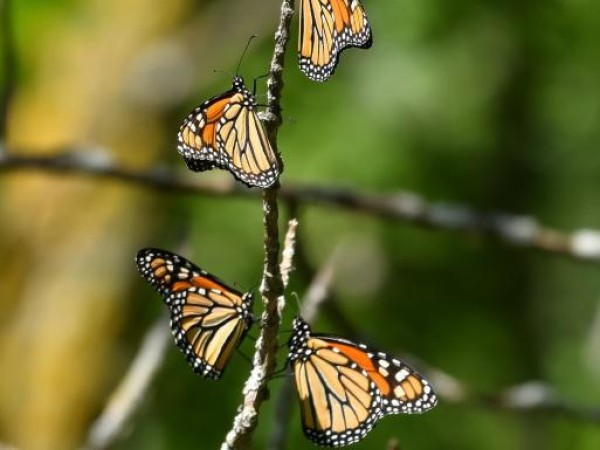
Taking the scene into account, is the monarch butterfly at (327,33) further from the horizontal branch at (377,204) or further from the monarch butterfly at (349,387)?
the horizontal branch at (377,204)

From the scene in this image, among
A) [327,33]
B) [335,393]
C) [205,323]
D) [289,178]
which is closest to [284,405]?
[335,393]

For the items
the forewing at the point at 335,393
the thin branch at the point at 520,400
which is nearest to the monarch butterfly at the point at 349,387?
the forewing at the point at 335,393

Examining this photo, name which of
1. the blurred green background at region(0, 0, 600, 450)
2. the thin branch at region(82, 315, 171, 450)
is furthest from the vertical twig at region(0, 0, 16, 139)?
the blurred green background at region(0, 0, 600, 450)

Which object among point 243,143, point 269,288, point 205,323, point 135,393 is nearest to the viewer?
point 269,288

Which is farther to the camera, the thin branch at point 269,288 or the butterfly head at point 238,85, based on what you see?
the butterfly head at point 238,85

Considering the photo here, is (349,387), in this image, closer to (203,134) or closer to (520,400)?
(203,134)
